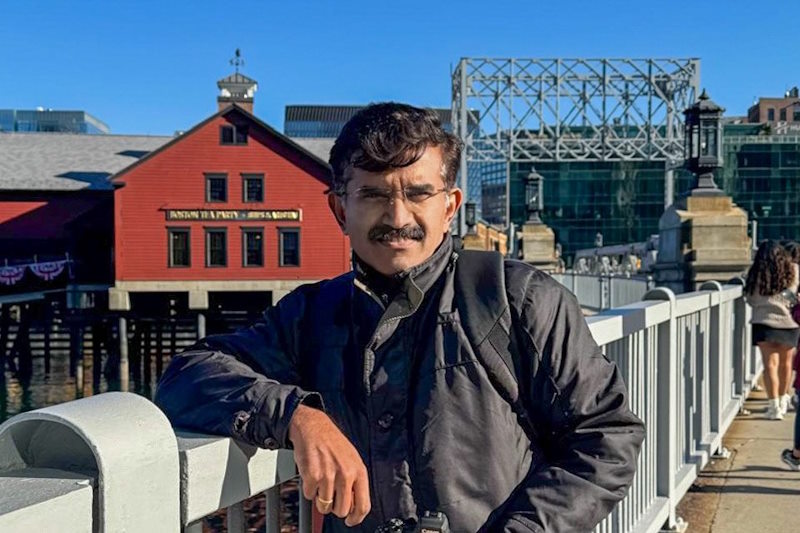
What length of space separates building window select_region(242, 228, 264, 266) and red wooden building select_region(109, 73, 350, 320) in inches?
1.7

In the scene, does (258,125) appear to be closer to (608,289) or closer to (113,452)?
(608,289)

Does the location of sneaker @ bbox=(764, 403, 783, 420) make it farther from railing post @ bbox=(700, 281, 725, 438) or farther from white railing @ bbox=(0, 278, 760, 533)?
white railing @ bbox=(0, 278, 760, 533)

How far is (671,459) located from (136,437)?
3.86 meters

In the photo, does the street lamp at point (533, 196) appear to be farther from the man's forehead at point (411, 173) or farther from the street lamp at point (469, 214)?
the man's forehead at point (411, 173)

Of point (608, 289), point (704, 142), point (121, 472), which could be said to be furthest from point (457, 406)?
point (608, 289)

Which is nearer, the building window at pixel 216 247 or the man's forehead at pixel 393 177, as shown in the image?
the man's forehead at pixel 393 177

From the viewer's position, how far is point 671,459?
4.68 metres

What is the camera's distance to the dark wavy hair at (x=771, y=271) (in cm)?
745

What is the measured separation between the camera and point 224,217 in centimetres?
3781

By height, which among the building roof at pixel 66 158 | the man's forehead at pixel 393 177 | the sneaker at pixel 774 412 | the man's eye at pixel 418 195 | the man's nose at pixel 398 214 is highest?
the building roof at pixel 66 158

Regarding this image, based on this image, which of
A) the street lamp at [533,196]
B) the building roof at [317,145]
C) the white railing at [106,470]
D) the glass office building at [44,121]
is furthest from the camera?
the glass office building at [44,121]

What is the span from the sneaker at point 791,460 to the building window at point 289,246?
32861 millimetres

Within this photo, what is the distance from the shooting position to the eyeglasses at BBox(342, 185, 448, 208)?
2.02 meters

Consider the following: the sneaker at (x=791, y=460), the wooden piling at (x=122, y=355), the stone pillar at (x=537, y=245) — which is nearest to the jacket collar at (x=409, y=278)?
the sneaker at (x=791, y=460)
